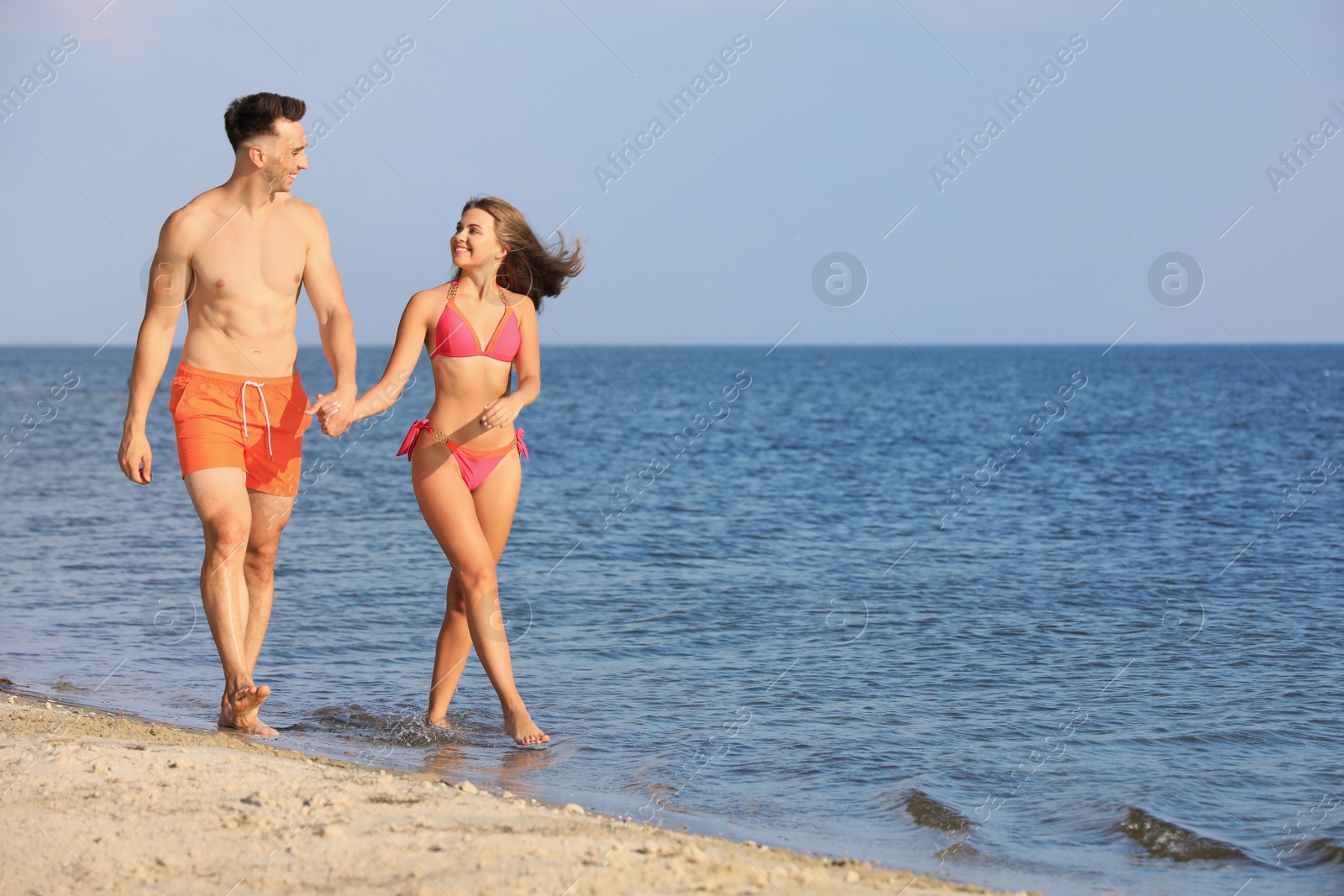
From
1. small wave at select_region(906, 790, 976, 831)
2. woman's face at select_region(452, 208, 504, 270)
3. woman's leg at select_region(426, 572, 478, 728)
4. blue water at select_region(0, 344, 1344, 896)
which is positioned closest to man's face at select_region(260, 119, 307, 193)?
woman's face at select_region(452, 208, 504, 270)

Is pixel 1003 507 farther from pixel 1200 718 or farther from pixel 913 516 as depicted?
pixel 1200 718

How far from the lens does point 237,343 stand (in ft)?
15.0

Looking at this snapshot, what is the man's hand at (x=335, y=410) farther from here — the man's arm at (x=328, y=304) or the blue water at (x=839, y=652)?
the blue water at (x=839, y=652)

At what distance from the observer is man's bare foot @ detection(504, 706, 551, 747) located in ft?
16.8

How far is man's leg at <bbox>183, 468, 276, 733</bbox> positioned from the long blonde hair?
1265 mm

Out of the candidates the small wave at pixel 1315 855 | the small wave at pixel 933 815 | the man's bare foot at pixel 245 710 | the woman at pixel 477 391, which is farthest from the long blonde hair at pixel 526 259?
the small wave at pixel 1315 855

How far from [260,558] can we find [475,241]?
1.57m

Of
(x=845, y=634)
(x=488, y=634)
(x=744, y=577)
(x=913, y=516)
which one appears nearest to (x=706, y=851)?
(x=488, y=634)

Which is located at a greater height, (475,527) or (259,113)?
(259,113)

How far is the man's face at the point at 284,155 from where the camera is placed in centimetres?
451

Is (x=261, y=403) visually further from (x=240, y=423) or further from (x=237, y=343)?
(x=237, y=343)

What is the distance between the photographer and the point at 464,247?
4.79m

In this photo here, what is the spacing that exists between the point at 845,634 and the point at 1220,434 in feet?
71.8

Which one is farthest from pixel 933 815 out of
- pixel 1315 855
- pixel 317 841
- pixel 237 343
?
pixel 237 343
